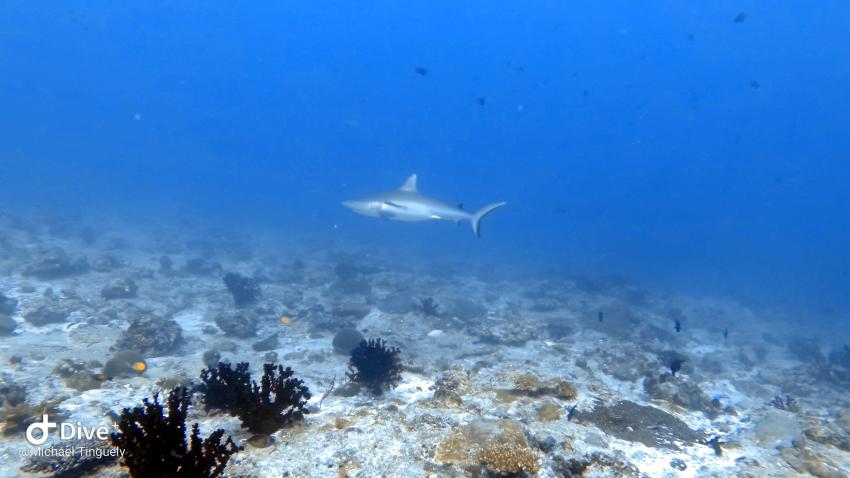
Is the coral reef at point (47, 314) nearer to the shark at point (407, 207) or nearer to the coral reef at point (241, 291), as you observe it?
the coral reef at point (241, 291)

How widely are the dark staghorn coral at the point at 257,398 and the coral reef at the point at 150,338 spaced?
6.66 metres

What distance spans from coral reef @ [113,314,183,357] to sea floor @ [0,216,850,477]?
46mm

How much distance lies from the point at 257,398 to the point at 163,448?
66.7 inches

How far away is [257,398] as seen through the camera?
4949 mm

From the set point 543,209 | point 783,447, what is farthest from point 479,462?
point 543,209

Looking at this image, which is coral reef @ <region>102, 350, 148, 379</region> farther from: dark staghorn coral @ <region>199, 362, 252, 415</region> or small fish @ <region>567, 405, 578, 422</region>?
small fish @ <region>567, 405, 578, 422</region>

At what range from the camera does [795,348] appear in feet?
65.3

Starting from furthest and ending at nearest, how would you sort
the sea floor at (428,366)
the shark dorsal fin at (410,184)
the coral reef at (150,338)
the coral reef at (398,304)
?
the coral reef at (398,304) → the shark dorsal fin at (410,184) → the coral reef at (150,338) → the sea floor at (428,366)

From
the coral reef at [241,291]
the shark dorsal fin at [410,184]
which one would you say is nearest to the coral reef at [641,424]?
the shark dorsal fin at [410,184]

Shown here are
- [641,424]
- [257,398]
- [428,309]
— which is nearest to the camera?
[257,398]

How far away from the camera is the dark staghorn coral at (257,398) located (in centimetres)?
480

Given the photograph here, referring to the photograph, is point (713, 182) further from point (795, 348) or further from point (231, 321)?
point (231, 321)

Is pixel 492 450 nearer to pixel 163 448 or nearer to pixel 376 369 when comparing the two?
pixel 163 448

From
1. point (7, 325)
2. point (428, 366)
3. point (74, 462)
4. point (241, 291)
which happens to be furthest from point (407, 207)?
Result: point (7, 325)
